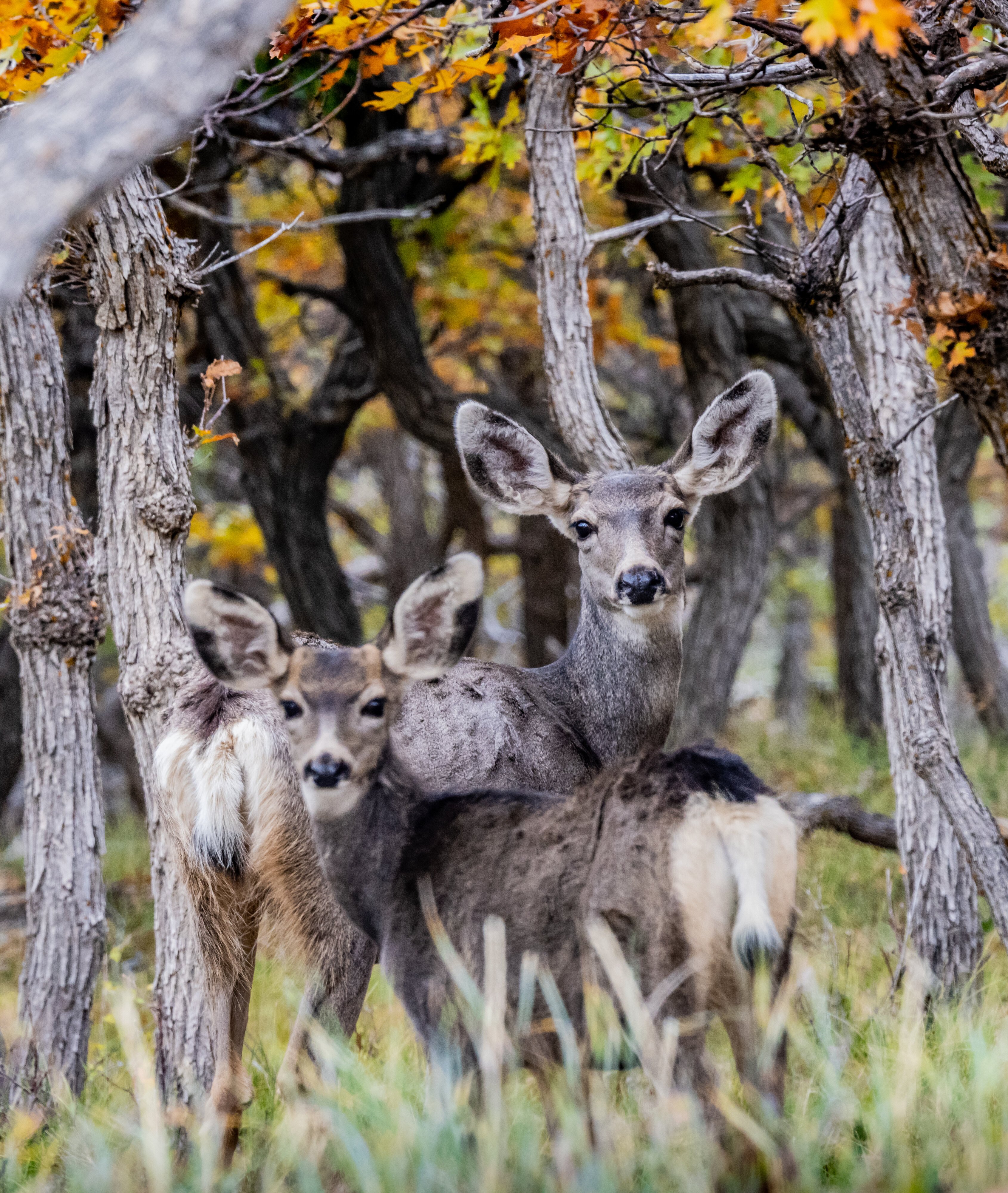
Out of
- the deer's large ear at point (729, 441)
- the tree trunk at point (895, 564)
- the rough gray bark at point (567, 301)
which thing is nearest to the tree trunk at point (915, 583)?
the tree trunk at point (895, 564)

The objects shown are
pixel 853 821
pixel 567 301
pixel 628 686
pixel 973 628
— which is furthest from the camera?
pixel 973 628

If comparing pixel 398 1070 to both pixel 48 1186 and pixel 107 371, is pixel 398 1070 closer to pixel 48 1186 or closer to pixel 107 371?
pixel 48 1186

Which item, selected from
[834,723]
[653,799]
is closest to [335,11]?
[653,799]

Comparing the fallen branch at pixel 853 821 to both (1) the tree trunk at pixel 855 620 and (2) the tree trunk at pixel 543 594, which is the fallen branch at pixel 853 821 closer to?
(1) the tree trunk at pixel 855 620

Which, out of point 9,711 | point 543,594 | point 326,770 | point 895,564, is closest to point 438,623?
point 326,770

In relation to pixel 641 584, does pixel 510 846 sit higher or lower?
lower

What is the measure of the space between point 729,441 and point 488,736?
1400mm

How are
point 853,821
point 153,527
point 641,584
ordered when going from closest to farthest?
point 641,584 < point 153,527 < point 853,821

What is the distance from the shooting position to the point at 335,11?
14.7ft

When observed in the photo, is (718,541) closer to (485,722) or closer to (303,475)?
(303,475)

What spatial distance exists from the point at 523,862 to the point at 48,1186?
4.67 ft

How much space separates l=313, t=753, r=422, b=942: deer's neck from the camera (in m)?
3.34

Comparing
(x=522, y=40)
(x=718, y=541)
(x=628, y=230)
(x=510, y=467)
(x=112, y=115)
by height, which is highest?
(x=522, y=40)

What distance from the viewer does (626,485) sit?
4480 mm
